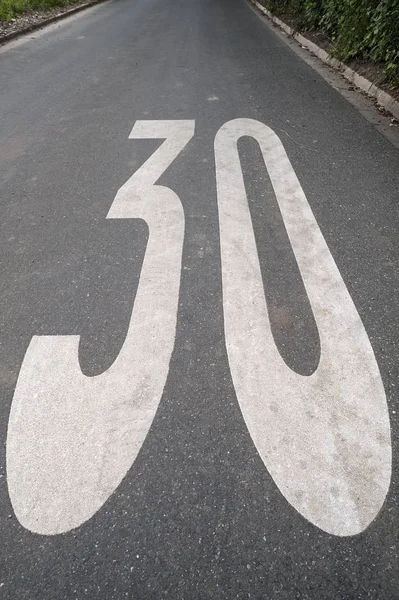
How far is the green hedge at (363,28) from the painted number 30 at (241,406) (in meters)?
4.50

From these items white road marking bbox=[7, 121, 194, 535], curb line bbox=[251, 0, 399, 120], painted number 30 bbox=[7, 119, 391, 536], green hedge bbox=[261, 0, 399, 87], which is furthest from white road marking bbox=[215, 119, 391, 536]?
green hedge bbox=[261, 0, 399, 87]

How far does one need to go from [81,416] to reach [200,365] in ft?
2.07

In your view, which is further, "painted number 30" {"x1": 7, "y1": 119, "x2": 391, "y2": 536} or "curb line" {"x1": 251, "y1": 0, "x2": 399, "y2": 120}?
"curb line" {"x1": 251, "y1": 0, "x2": 399, "y2": 120}

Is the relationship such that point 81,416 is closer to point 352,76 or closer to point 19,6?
point 352,76

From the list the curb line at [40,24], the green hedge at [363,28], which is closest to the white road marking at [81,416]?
the green hedge at [363,28]

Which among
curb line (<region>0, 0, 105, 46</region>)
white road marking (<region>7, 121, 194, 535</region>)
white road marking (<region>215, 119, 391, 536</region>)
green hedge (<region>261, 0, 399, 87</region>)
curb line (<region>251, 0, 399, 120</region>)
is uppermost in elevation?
green hedge (<region>261, 0, 399, 87</region>)

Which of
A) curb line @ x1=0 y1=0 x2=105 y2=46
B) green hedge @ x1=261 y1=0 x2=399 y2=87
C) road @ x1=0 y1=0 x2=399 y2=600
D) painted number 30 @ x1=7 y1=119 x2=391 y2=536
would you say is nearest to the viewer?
road @ x1=0 y1=0 x2=399 y2=600

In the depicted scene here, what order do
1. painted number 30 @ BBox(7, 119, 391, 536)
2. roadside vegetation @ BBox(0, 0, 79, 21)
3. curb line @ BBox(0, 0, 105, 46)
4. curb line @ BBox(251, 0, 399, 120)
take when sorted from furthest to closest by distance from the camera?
roadside vegetation @ BBox(0, 0, 79, 21) → curb line @ BBox(0, 0, 105, 46) → curb line @ BBox(251, 0, 399, 120) → painted number 30 @ BBox(7, 119, 391, 536)

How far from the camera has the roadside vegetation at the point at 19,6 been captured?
11577mm

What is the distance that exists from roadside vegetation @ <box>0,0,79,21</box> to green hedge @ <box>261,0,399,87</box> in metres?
8.83

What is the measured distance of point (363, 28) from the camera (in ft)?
20.9

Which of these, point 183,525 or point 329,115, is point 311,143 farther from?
point 183,525

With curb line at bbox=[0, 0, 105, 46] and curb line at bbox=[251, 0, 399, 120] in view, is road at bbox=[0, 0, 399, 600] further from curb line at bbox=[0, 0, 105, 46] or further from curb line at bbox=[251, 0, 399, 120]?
curb line at bbox=[0, 0, 105, 46]

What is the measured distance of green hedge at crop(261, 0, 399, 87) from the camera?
546cm
